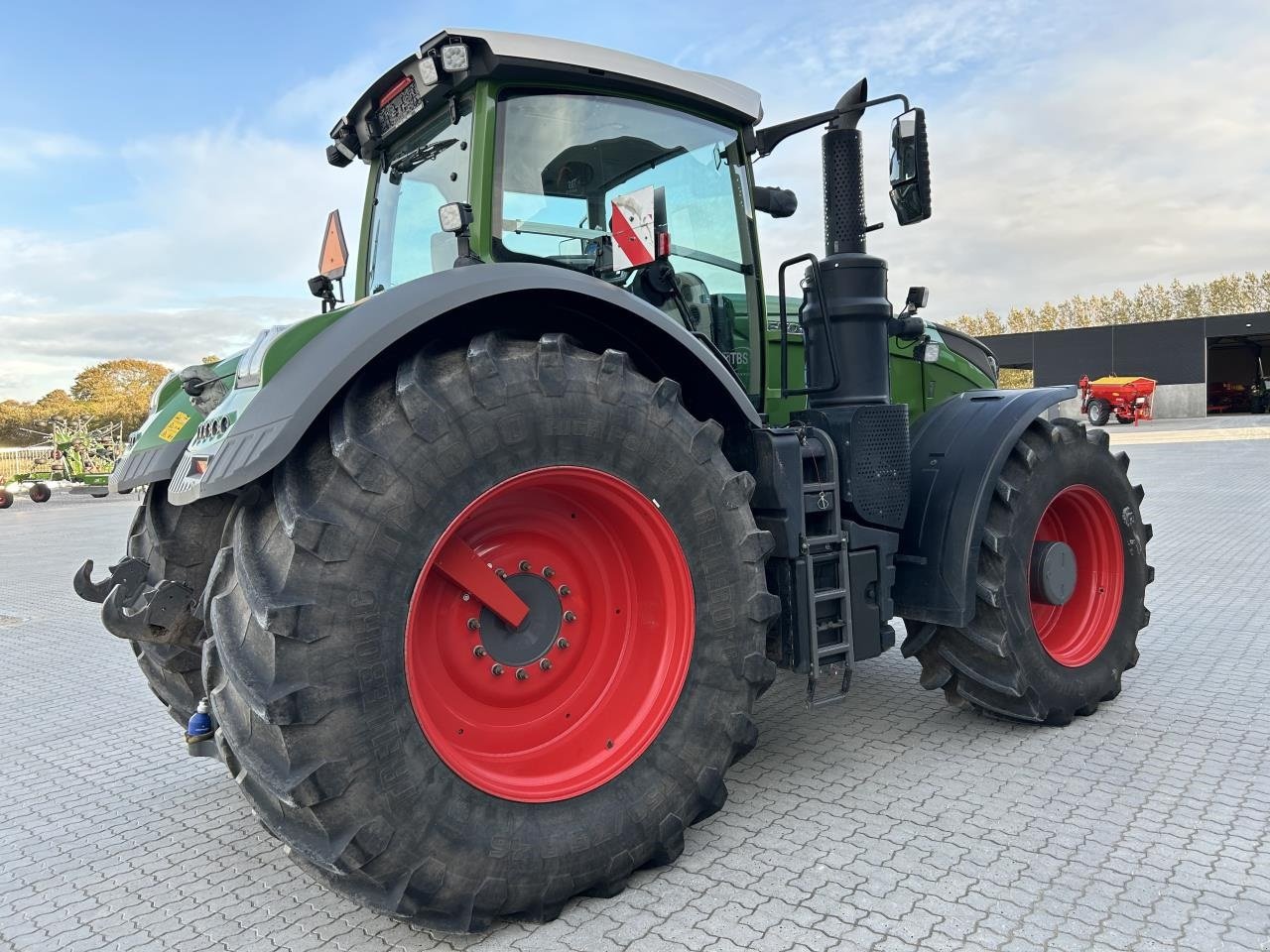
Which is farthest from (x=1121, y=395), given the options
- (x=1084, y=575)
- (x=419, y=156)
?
(x=419, y=156)

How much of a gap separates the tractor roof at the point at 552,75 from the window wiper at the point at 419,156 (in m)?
0.13

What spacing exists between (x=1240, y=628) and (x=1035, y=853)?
347 cm

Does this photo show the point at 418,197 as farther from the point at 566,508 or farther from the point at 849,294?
the point at 849,294

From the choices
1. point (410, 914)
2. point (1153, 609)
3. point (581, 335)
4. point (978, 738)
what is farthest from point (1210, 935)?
point (1153, 609)

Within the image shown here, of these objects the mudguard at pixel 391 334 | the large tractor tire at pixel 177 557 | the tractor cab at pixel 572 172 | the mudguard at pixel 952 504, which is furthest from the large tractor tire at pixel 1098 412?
the large tractor tire at pixel 177 557

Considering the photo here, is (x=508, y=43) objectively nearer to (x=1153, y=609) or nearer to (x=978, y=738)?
(x=978, y=738)

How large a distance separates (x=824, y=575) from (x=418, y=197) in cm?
213

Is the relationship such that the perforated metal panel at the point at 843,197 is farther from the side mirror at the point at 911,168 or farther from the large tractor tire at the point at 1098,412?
the large tractor tire at the point at 1098,412

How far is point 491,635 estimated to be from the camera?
2566 mm

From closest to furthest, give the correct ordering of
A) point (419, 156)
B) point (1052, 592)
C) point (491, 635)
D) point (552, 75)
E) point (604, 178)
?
point (491, 635), point (552, 75), point (604, 178), point (419, 156), point (1052, 592)

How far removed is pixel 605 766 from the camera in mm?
2520

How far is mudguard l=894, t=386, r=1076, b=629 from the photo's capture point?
3438mm

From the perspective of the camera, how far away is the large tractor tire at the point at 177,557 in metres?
3.15

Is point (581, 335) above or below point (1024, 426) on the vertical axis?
above
